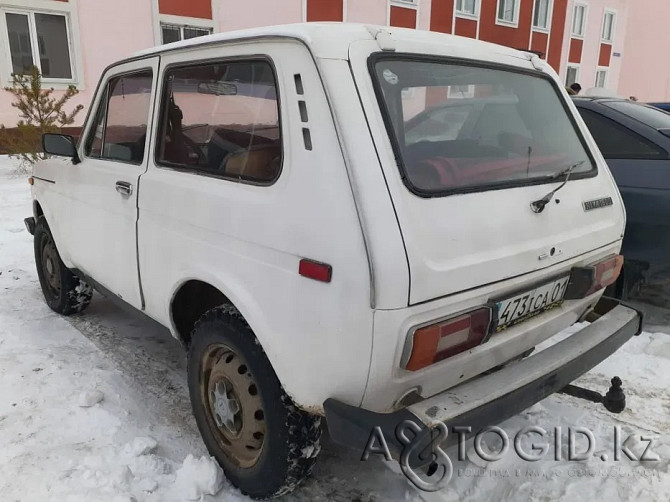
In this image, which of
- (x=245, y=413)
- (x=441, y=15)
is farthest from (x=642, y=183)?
(x=441, y=15)

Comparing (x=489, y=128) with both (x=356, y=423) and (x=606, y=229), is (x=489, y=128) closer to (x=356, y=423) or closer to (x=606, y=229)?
(x=606, y=229)

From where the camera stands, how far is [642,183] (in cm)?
385

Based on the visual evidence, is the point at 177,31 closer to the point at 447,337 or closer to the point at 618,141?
the point at 618,141

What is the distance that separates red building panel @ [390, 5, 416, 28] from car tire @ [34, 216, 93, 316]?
50.7ft

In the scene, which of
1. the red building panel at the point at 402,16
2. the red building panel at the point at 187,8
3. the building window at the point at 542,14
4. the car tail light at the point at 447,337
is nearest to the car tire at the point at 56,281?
the car tail light at the point at 447,337

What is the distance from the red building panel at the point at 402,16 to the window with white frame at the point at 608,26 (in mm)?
13090

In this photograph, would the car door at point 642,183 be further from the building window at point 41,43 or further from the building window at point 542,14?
the building window at point 542,14

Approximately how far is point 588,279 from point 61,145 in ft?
10.4

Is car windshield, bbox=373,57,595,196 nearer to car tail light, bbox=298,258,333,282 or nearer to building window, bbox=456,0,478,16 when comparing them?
car tail light, bbox=298,258,333,282

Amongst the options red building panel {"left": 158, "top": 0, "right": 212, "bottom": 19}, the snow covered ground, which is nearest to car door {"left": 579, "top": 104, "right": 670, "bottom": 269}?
the snow covered ground

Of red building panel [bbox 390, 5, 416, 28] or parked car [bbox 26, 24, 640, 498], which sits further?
red building panel [bbox 390, 5, 416, 28]

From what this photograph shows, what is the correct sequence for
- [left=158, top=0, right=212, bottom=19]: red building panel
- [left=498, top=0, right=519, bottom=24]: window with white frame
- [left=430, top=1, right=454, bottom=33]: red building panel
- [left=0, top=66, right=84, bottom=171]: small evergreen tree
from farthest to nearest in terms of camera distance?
[left=498, top=0, right=519, bottom=24]: window with white frame
[left=430, top=1, right=454, bottom=33]: red building panel
[left=158, top=0, right=212, bottom=19]: red building panel
[left=0, top=66, right=84, bottom=171]: small evergreen tree

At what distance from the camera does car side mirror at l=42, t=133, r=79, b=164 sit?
347 centimetres

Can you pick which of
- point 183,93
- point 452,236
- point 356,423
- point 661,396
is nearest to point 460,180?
point 452,236
